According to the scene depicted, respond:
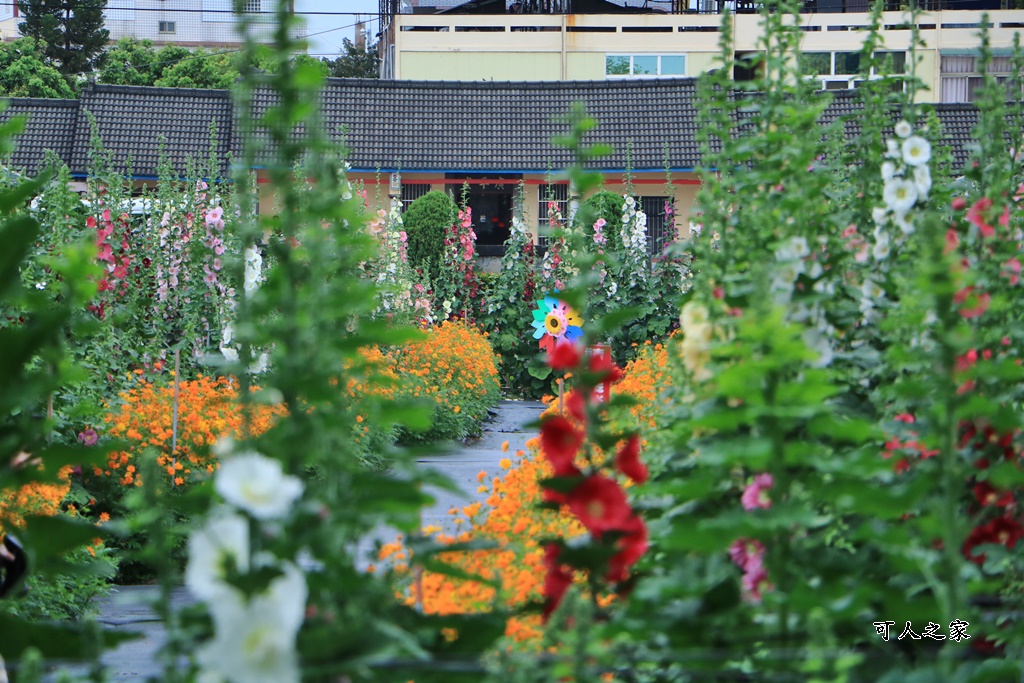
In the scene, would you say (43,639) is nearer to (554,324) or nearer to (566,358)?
(566,358)

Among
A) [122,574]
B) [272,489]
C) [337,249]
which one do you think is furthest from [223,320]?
[272,489]

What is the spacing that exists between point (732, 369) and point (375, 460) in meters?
6.28

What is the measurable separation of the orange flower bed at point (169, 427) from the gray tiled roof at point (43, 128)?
14139mm

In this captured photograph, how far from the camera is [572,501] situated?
72.9 inches

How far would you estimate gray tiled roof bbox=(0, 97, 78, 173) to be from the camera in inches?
775

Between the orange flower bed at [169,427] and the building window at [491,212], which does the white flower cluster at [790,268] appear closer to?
the orange flower bed at [169,427]

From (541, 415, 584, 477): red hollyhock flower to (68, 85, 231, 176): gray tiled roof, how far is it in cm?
1852

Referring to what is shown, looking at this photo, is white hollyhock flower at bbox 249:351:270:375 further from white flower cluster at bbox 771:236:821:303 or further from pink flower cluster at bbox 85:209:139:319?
white flower cluster at bbox 771:236:821:303

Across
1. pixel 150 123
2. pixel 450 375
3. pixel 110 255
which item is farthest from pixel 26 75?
pixel 110 255

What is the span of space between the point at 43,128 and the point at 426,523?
16001 millimetres

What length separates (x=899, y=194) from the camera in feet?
9.50

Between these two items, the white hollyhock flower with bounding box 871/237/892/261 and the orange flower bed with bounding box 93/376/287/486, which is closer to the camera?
the white hollyhock flower with bounding box 871/237/892/261

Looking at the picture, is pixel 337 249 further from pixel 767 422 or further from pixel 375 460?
pixel 375 460

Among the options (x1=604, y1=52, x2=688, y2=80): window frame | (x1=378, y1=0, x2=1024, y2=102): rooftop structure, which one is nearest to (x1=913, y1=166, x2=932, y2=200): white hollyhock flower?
(x1=378, y1=0, x2=1024, y2=102): rooftop structure
